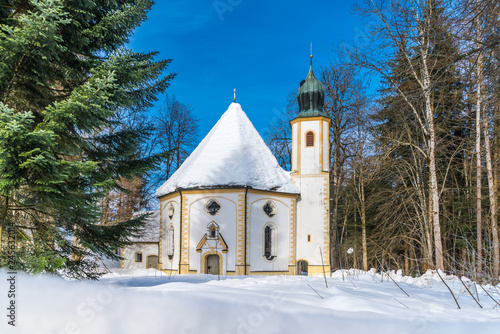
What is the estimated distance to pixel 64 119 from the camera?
5516 mm

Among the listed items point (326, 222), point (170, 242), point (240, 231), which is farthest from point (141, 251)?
point (326, 222)

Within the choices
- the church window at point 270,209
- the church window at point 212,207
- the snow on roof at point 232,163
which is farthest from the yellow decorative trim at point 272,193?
the church window at point 212,207

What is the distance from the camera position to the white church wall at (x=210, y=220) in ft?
63.8

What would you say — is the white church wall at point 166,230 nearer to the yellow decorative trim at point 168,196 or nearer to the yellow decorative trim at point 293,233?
the yellow decorative trim at point 168,196

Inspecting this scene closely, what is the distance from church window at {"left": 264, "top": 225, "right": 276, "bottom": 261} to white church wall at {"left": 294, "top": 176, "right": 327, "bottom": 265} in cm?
151

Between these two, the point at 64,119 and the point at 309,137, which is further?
the point at 309,137

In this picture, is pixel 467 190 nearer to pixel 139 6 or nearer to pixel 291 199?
pixel 291 199

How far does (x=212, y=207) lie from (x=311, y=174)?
5.97 metres

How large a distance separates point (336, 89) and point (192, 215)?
12.7m

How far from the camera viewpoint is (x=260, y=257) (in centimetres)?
1984

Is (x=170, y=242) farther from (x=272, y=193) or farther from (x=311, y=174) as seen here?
(x=311, y=174)

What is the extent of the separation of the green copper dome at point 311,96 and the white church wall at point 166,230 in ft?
29.4

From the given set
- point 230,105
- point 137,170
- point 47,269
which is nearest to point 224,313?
point 47,269

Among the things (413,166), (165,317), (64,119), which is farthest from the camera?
(413,166)
